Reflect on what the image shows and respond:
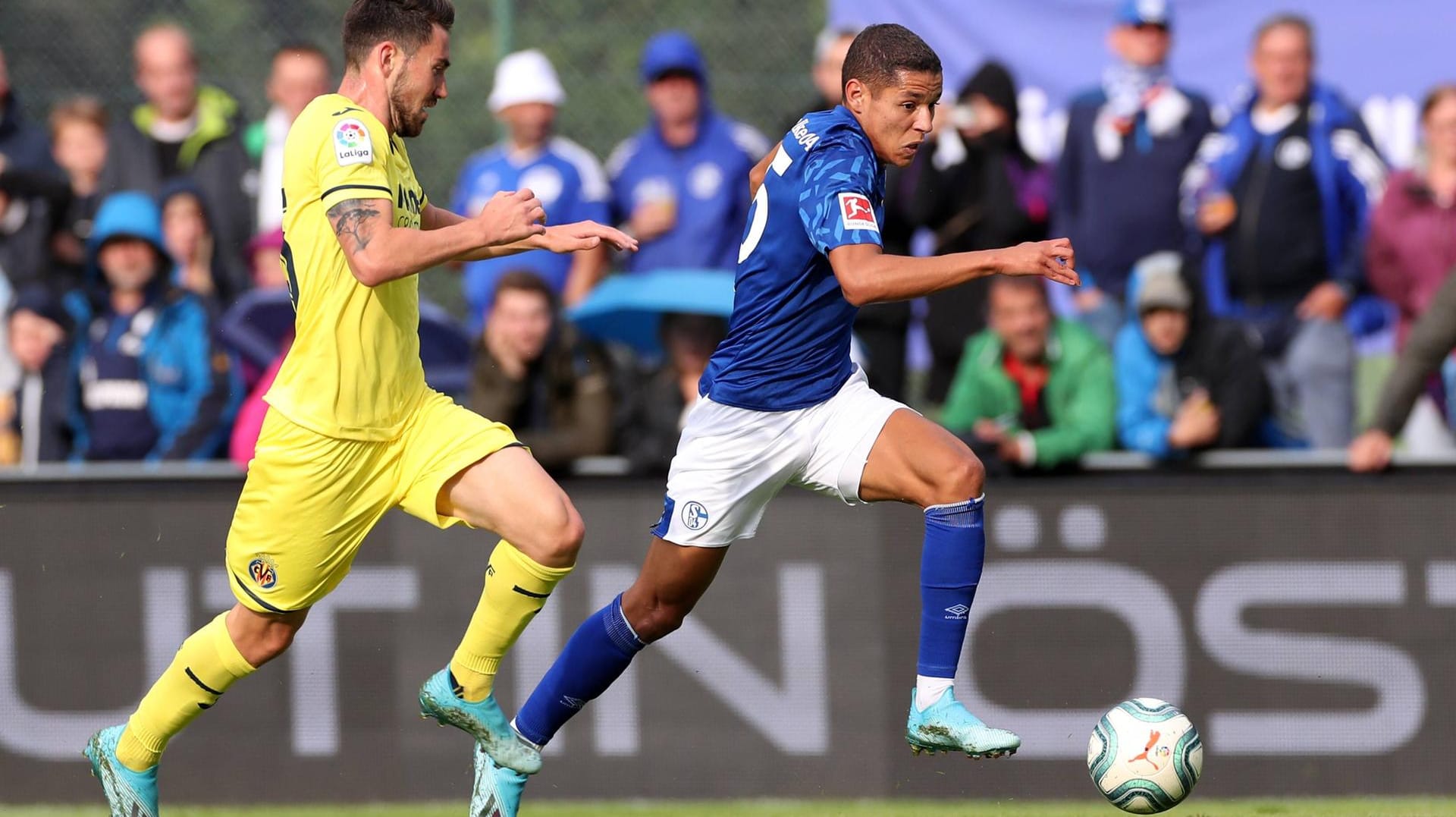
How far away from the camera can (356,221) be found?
594 centimetres

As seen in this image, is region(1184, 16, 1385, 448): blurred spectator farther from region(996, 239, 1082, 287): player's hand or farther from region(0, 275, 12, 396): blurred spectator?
region(0, 275, 12, 396): blurred spectator

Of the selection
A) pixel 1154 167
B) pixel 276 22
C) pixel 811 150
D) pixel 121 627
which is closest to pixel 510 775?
pixel 811 150

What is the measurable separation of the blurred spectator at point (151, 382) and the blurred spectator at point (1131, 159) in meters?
4.28

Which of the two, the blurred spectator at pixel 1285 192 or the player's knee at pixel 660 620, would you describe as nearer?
the player's knee at pixel 660 620

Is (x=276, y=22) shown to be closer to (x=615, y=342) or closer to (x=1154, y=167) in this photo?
(x=615, y=342)

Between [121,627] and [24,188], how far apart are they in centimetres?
348

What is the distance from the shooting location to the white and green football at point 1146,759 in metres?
6.52

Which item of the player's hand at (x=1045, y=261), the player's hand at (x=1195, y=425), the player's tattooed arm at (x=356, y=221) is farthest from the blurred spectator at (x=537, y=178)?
the player's hand at (x=1045, y=261)

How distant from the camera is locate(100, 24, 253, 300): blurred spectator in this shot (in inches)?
434

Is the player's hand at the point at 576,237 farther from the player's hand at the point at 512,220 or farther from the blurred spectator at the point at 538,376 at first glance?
the blurred spectator at the point at 538,376

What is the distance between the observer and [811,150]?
628cm

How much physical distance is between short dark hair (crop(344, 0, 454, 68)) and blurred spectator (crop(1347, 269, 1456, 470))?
4.39 metres

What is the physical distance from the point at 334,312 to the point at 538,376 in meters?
2.93

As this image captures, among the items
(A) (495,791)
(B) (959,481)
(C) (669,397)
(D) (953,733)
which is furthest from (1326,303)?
(A) (495,791)
